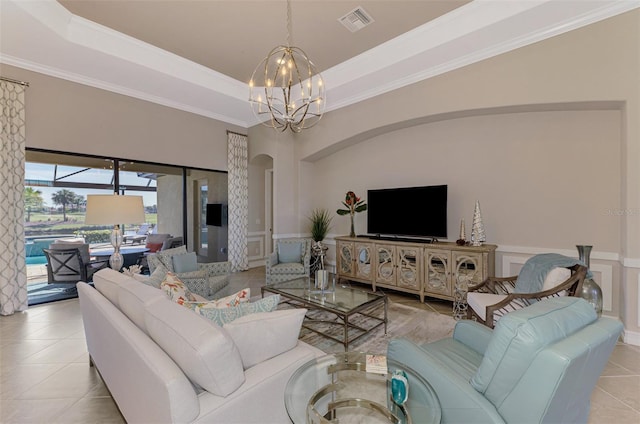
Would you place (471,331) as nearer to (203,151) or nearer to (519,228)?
(519,228)

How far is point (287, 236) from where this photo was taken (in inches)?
240

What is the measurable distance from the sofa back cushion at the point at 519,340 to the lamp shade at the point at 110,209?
330cm

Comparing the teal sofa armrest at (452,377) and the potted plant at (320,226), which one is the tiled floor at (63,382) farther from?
the potted plant at (320,226)

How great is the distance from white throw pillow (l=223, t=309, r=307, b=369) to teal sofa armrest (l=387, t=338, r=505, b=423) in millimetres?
645

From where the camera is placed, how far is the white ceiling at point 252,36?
306cm

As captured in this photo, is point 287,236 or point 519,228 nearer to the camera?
point 519,228

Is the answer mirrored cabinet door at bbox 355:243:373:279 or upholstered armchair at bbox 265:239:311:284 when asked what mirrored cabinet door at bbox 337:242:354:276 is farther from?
upholstered armchair at bbox 265:239:311:284

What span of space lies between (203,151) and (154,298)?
188 inches

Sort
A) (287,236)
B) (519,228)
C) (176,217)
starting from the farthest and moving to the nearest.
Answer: (287,236) < (176,217) < (519,228)

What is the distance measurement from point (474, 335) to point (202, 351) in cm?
172

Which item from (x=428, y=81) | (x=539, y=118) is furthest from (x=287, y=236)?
(x=539, y=118)

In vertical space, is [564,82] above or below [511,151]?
above

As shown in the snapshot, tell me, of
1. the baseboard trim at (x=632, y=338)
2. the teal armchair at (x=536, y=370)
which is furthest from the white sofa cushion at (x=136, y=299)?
the baseboard trim at (x=632, y=338)

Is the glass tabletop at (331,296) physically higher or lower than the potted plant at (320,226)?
lower
